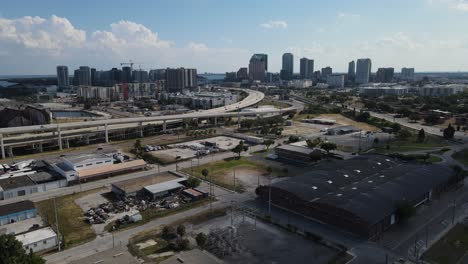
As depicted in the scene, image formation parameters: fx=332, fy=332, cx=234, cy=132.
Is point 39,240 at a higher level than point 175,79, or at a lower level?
lower

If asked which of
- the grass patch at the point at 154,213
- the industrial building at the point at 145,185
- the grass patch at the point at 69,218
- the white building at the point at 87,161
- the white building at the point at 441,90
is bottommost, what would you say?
the grass patch at the point at 69,218

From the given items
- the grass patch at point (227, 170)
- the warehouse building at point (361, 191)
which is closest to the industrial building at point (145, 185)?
the grass patch at point (227, 170)

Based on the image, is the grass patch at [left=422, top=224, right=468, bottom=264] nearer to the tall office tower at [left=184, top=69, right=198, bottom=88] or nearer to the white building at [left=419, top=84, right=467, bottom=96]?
the white building at [left=419, top=84, right=467, bottom=96]

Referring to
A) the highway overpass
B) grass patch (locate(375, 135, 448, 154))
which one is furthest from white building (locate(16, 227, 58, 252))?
grass patch (locate(375, 135, 448, 154))

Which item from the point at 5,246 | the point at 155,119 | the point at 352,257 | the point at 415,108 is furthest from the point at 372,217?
the point at 415,108

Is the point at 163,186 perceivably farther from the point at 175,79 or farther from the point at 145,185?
the point at 175,79

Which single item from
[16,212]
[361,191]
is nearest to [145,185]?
[16,212]

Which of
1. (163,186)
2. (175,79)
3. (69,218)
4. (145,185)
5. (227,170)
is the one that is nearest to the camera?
(69,218)

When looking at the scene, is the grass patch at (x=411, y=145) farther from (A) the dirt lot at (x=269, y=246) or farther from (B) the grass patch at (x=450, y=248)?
(A) the dirt lot at (x=269, y=246)
